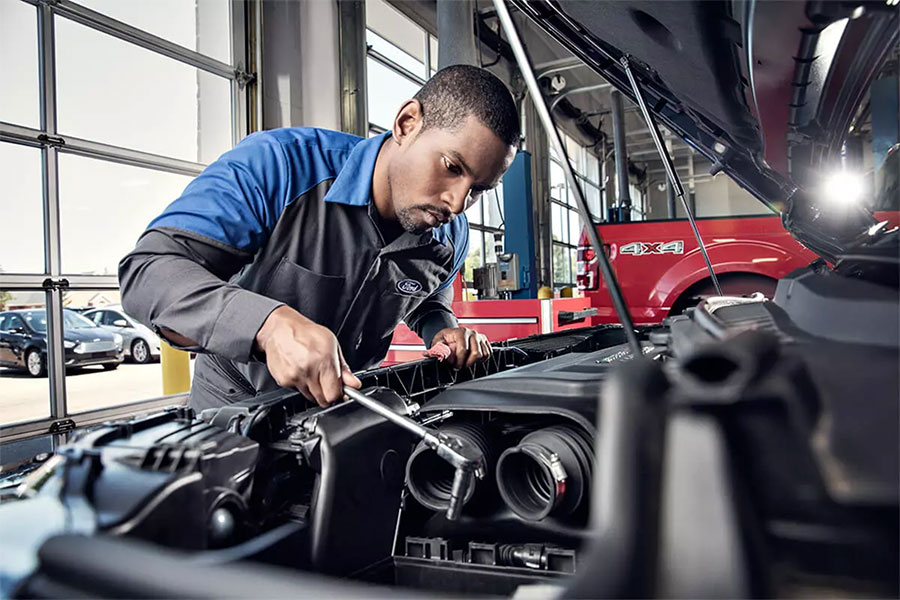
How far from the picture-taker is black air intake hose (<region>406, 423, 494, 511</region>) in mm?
688

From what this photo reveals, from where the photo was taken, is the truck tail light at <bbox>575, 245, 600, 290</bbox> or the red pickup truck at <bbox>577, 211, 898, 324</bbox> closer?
the red pickup truck at <bbox>577, 211, 898, 324</bbox>

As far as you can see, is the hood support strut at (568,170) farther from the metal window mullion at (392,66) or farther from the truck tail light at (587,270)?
the metal window mullion at (392,66)

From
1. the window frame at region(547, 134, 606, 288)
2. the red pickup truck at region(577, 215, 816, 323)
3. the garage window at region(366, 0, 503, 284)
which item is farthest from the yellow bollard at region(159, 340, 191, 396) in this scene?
the window frame at region(547, 134, 606, 288)

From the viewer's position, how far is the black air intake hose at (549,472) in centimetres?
61

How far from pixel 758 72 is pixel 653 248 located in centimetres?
307

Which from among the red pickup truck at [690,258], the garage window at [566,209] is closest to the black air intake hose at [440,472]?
the red pickup truck at [690,258]

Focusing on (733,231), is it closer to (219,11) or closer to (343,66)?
(343,66)

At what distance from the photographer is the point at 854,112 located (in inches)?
41.1

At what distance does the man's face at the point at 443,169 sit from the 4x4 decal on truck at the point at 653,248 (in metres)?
2.69

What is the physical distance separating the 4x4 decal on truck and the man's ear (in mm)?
2752

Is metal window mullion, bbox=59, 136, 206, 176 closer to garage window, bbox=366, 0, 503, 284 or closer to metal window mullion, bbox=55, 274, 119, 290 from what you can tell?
metal window mullion, bbox=55, 274, 119, 290

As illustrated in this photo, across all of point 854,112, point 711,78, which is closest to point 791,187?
point 854,112

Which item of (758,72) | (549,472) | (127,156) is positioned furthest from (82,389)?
(758,72)

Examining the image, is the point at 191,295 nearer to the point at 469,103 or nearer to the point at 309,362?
the point at 309,362
